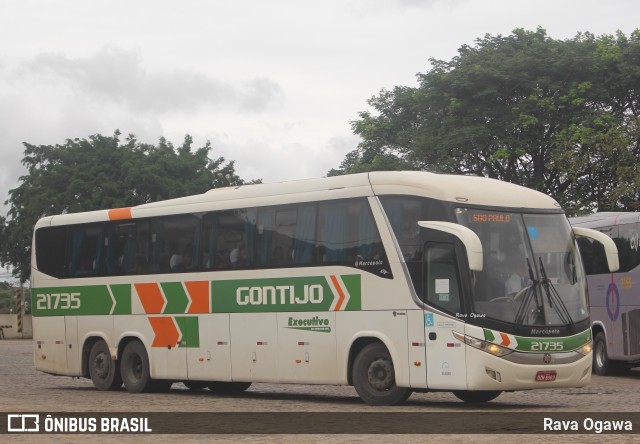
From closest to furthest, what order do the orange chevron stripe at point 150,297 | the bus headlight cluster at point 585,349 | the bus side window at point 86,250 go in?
the bus headlight cluster at point 585,349 → the orange chevron stripe at point 150,297 → the bus side window at point 86,250

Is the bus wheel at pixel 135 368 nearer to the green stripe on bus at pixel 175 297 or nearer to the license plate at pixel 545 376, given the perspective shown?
the green stripe on bus at pixel 175 297

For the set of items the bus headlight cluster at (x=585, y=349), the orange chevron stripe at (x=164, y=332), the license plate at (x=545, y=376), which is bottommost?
the license plate at (x=545, y=376)

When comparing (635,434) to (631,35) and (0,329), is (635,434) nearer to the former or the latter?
(631,35)

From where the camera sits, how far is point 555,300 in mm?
18156

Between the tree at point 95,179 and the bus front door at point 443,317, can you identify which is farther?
the tree at point 95,179

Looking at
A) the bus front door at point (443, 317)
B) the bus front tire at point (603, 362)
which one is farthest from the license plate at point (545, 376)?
the bus front tire at point (603, 362)

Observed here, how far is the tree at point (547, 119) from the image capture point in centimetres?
4422

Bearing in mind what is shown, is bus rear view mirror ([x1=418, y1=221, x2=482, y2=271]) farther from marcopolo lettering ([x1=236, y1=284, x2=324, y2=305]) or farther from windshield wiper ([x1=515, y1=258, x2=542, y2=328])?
marcopolo lettering ([x1=236, y1=284, x2=324, y2=305])

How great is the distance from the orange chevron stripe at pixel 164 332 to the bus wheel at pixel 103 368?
142 centimetres

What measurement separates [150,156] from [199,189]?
3316 mm

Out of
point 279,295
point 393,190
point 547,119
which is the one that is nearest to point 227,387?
point 279,295

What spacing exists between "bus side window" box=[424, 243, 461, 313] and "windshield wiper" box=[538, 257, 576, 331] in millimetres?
1276

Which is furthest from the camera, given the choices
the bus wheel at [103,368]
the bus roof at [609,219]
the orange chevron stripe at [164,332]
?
the bus roof at [609,219]

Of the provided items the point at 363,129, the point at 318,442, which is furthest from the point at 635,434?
the point at 363,129
